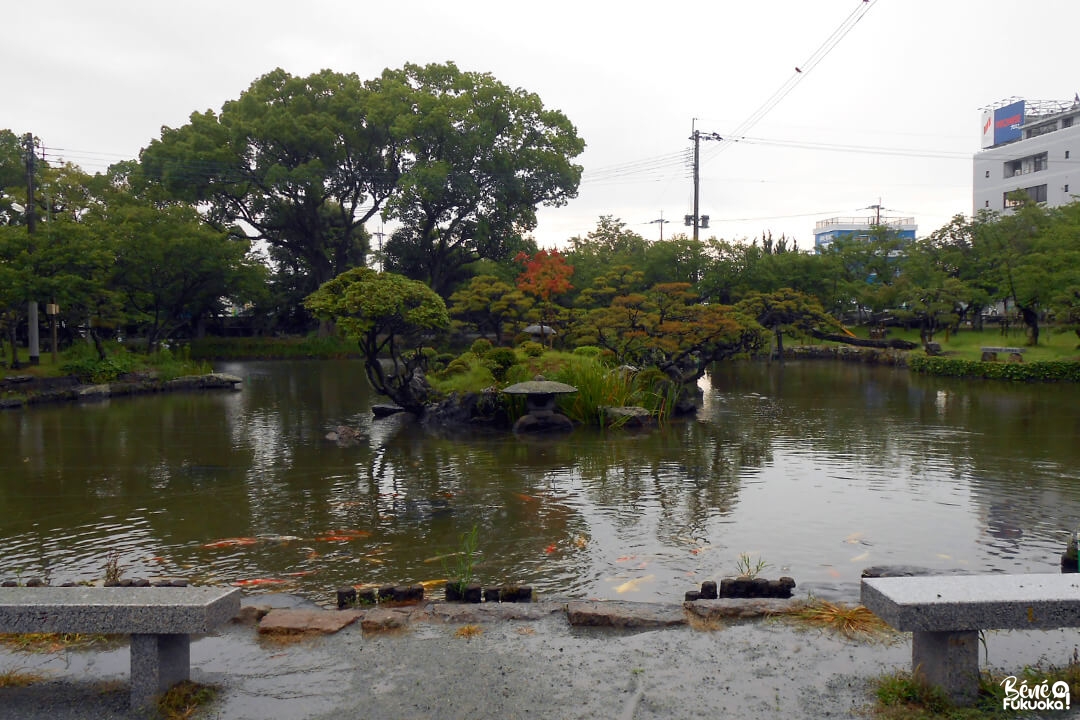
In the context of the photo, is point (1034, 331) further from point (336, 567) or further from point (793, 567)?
point (336, 567)

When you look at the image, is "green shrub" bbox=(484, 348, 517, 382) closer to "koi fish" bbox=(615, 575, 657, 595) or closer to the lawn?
"koi fish" bbox=(615, 575, 657, 595)

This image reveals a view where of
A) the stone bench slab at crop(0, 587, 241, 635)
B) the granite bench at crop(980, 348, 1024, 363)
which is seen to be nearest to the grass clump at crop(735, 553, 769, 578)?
the stone bench slab at crop(0, 587, 241, 635)

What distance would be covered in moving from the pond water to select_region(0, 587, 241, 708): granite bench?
2197 millimetres

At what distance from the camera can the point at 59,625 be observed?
4090 mm

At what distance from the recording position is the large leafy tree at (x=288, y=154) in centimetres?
3631

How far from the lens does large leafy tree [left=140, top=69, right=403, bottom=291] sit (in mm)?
36312

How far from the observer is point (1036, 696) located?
377 cm

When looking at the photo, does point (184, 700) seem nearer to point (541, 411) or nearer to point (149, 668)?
point (149, 668)

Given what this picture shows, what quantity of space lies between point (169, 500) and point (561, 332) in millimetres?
14688

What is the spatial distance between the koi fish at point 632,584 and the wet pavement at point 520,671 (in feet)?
4.48

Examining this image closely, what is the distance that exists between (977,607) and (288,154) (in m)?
38.2

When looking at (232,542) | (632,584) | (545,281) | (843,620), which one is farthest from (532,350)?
(843,620)

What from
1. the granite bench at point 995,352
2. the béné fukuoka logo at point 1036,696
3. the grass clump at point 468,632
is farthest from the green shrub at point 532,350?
the granite bench at point 995,352

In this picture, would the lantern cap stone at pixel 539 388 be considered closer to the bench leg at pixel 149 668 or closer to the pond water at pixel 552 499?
the pond water at pixel 552 499
